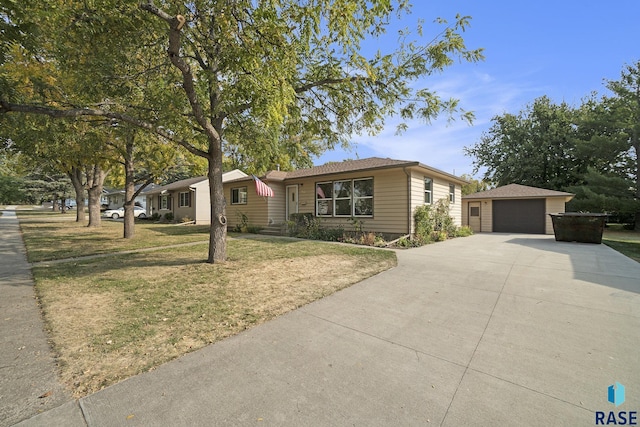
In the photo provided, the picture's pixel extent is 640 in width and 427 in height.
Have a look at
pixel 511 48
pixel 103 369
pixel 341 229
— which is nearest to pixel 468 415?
pixel 103 369

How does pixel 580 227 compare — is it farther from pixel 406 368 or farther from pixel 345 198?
pixel 406 368

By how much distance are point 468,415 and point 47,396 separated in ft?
9.97

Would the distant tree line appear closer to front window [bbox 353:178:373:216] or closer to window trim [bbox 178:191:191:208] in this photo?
front window [bbox 353:178:373:216]

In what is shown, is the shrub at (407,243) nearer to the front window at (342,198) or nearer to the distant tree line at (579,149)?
the front window at (342,198)

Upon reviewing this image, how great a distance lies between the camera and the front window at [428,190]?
12180 mm

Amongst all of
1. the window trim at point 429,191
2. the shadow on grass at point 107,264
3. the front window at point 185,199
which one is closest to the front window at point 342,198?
the window trim at point 429,191

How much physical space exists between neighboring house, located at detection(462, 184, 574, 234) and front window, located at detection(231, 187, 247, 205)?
1383cm

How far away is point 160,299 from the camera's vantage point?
13.9ft

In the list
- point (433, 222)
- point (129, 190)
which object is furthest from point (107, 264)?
point (433, 222)

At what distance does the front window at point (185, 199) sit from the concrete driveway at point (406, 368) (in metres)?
21.2

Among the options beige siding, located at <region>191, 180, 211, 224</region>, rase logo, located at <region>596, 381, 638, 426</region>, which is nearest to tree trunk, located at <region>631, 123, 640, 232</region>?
rase logo, located at <region>596, 381, 638, 426</region>

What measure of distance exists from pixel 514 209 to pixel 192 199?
21693mm

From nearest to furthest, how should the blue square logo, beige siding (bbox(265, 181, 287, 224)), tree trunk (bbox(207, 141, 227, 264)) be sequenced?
1. the blue square logo
2. tree trunk (bbox(207, 141, 227, 264))
3. beige siding (bbox(265, 181, 287, 224))

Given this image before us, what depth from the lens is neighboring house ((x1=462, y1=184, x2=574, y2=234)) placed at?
51.9 ft
